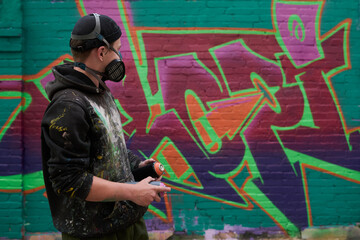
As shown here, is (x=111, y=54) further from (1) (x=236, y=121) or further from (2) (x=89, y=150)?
(1) (x=236, y=121)

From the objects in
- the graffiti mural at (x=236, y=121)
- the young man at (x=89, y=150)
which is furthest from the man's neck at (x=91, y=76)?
the graffiti mural at (x=236, y=121)

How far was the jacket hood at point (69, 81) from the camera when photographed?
1.61 meters

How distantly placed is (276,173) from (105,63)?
283cm

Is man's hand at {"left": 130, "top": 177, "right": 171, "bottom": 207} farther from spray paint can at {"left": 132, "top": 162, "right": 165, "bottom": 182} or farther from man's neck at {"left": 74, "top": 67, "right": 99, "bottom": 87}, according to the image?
man's neck at {"left": 74, "top": 67, "right": 99, "bottom": 87}

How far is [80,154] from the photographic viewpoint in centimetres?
148

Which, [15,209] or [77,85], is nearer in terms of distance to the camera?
[77,85]

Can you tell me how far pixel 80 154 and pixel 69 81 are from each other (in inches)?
14.0

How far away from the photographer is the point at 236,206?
3.98 metres

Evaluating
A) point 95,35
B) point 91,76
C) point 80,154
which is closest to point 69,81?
point 91,76

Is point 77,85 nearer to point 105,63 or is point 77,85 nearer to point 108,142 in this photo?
point 105,63

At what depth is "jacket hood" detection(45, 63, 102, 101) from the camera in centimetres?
161

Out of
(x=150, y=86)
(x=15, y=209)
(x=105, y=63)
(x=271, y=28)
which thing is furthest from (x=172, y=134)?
(x=105, y=63)

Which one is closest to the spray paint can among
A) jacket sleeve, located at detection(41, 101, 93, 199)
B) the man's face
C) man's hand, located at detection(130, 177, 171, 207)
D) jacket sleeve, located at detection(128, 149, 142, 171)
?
jacket sleeve, located at detection(128, 149, 142, 171)

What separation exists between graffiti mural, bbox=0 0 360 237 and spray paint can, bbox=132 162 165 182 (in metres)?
2.00
